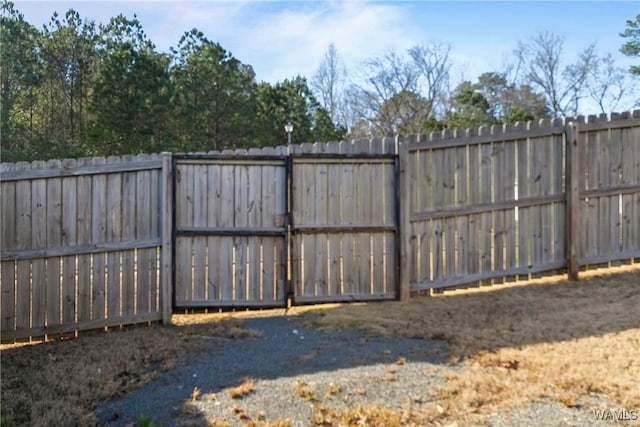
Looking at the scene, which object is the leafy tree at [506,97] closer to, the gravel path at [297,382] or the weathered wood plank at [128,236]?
the weathered wood plank at [128,236]

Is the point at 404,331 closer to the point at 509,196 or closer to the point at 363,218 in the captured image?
the point at 363,218

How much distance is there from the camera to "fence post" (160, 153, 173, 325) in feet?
14.4

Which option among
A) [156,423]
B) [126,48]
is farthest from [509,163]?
[126,48]

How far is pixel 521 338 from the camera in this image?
3500mm

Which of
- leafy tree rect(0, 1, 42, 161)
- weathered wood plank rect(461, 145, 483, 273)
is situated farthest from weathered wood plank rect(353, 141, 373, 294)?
leafy tree rect(0, 1, 42, 161)

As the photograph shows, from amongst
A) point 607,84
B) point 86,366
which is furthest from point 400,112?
point 86,366

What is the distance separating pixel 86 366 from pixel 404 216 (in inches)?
122

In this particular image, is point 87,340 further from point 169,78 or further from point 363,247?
point 169,78

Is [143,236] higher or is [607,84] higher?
[607,84]

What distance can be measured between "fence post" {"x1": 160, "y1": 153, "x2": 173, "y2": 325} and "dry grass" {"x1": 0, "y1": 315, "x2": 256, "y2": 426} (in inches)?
8.0

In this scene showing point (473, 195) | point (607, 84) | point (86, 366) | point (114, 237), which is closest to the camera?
point (86, 366)

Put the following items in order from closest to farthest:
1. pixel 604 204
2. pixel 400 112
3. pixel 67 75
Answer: pixel 604 204 → pixel 67 75 → pixel 400 112

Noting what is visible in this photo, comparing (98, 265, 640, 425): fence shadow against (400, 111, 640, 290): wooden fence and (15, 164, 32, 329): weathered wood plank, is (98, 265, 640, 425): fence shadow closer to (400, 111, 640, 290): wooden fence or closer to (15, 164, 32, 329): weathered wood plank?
(400, 111, 640, 290): wooden fence

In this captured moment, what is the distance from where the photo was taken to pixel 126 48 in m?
15.6
